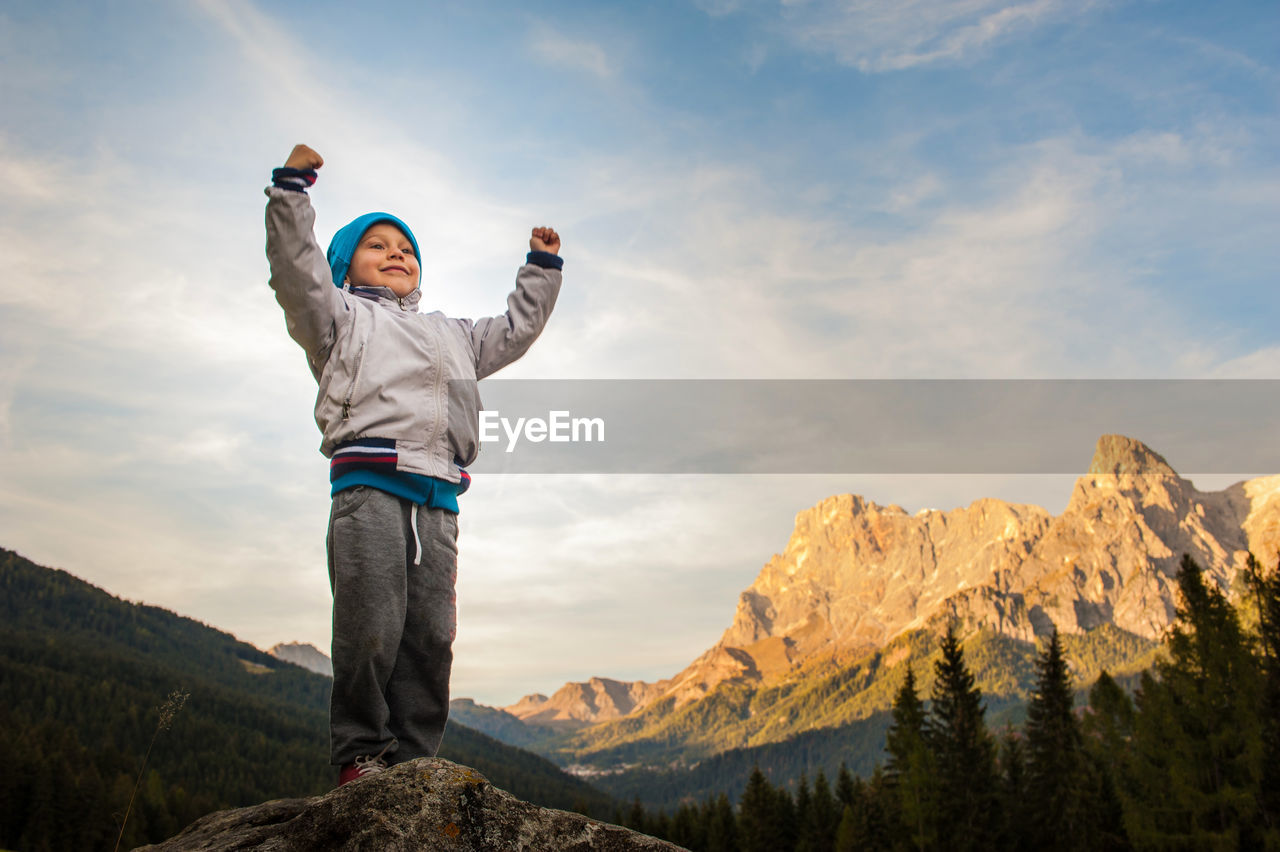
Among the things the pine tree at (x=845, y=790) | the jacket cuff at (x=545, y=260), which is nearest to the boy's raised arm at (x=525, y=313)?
the jacket cuff at (x=545, y=260)

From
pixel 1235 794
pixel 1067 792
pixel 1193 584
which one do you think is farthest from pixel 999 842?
pixel 1193 584

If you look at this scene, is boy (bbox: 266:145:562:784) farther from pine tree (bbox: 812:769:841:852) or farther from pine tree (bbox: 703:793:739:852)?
pine tree (bbox: 703:793:739:852)

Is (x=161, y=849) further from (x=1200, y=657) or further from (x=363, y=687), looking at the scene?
(x=1200, y=657)

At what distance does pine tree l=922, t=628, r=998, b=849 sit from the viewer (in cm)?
4288

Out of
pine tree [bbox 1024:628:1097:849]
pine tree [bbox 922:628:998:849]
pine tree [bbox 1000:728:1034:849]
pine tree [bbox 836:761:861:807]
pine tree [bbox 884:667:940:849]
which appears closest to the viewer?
pine tree [bbox 1024:628:1097:849]

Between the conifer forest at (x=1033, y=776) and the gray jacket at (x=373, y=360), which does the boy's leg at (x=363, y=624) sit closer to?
the gray jacket at (x=373, y=360)

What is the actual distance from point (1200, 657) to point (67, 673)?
545ft

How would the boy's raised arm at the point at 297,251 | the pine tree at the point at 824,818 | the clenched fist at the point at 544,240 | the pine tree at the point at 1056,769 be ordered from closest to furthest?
the boy's raised arm at the point at 297,251
the clenched fist at the point at 544,240
the pine tree at the point at 1056,769
the pine tree at the point at 824,818

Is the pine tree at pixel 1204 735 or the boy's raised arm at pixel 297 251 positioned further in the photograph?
the pine tree at pixel 1204 735

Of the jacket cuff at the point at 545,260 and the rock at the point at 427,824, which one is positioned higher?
the jacket cuff at the point at 545,260

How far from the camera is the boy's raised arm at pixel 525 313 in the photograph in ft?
17.7

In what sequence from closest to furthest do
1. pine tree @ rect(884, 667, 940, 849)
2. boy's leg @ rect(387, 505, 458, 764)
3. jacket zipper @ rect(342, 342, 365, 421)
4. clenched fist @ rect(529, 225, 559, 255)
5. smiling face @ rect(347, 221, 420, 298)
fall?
boy's leg @ rect(387, 505, 458, 764), jacket zipper @ rect(342, 342, 365, 421), smiling face @ rect(347, 221, 420, 298), clenched fist @ rect(529, 225, 559, 255), pine tree @ rect(884, 667, 940, 849)

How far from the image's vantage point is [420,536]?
4.50 metres

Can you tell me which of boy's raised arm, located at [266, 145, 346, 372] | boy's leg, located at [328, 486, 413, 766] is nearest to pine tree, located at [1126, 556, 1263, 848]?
boy's leg, located at [328, 486, 413, 766]
